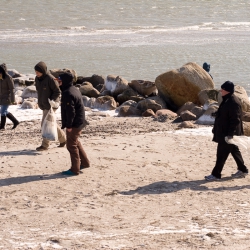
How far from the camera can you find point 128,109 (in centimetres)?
1499

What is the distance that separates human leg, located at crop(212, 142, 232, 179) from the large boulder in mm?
6520

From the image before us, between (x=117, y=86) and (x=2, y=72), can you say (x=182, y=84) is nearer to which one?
(x=117, y=86)

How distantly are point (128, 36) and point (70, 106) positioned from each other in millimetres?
23180

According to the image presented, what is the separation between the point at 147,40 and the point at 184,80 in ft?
48.8

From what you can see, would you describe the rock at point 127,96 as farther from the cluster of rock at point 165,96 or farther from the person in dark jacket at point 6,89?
the person in dark jacket at point 6,89

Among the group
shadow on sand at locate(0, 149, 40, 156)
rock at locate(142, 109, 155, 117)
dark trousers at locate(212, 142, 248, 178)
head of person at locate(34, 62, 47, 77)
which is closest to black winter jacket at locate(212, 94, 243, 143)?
dark trousers at locate(212, 142, 248, 178)

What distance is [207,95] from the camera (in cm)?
1538

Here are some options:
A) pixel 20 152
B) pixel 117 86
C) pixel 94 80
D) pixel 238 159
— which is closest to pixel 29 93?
pixel 117 86

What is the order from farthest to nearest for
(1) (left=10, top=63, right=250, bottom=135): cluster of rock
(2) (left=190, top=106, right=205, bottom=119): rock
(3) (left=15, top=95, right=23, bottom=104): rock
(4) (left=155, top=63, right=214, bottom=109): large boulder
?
(3) (left=15, top=95, right=23, bottom=104): rock, (4) (left=155, top=63, right=214, bottom=109): large boulder, (1) (left=10, top=63, right=250, bottom=135): cluster of rock, (2) (left=190, top=106, right=205, bottom=119): rock

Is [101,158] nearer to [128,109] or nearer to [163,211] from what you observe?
[163,211]

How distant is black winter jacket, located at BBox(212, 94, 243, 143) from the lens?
358 inches

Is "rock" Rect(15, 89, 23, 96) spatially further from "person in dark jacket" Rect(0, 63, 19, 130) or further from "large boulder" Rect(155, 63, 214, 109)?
"person in dark jacket" Rect(0, 63, 19, 130)

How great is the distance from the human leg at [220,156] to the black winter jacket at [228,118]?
0.09 meters

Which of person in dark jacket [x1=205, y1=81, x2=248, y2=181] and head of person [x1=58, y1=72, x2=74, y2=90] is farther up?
head of person [x1=58, y1=72, x2=74, y2=90]
